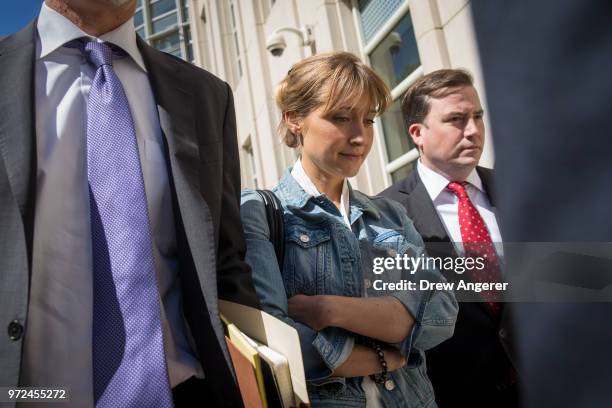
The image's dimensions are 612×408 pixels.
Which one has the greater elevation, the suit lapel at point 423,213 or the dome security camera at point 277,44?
the dome security camera at point 277,44

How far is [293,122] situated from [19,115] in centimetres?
108

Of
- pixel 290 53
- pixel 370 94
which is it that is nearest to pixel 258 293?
pixel 370 94

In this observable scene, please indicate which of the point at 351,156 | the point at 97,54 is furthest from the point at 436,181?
the point at 97,54

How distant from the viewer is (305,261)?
1.61 meters

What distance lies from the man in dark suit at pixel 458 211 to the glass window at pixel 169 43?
2.59 m

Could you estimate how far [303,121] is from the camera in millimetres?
1919

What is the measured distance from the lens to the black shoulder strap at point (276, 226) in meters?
1.62

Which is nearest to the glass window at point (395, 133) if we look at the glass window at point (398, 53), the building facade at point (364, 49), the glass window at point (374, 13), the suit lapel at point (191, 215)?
the building facade at point (364, 49)

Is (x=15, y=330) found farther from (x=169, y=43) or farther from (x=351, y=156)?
(x=169, y=43)

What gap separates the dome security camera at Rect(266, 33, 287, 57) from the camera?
6.12 m

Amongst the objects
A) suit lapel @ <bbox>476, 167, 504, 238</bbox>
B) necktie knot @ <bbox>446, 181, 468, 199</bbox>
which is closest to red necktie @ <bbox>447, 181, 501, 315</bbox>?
necktie knot @ <bbox>446, 181, 468, 199</bbox>

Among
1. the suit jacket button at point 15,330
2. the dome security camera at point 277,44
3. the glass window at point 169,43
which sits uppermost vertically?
the glass window at point 169,43

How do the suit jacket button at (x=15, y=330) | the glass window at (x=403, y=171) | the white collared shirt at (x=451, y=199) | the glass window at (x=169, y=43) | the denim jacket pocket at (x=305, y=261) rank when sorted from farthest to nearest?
1. the glass window at (x=169, y=43)
2. the glass window at (x=403, y=171)
3. the white collared shirt at (x=451, y=199)
4. the denim jacket pocket at (x=305, y=261)
5. the suit jacket button at (x=15, y=330)

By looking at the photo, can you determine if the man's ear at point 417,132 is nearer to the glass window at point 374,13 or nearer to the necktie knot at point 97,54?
the necktie knot at point 97,54
